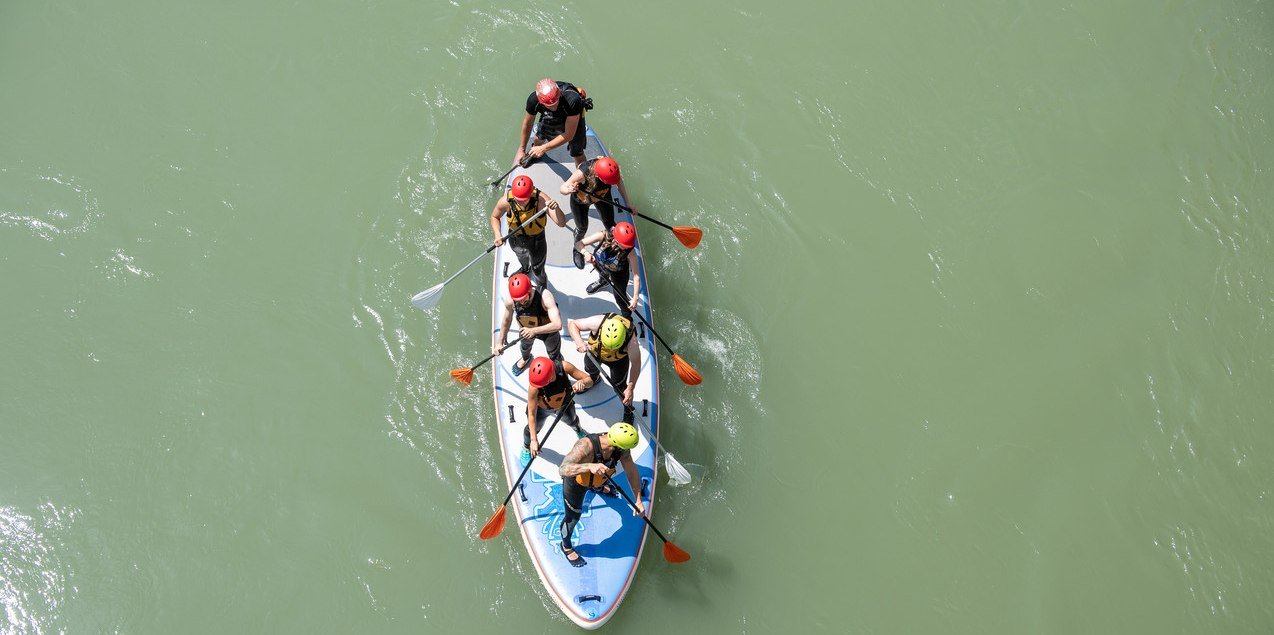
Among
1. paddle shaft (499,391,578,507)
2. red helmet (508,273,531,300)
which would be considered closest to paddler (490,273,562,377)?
red helmet (508,273,531,300)

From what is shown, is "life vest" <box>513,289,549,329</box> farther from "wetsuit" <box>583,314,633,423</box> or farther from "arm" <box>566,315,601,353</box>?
"wetsuit" <box>583,314,633,423</box>

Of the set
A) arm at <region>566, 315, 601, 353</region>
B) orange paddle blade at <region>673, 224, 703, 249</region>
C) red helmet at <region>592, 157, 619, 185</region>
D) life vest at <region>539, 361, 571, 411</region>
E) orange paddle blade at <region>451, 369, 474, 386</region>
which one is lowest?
orange paddle blade at <region>451, 369, 474, 386</region>

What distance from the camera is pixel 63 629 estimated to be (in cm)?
765

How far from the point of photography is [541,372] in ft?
24.0

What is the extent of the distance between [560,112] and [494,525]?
3886 mm

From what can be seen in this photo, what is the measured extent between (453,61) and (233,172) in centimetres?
266

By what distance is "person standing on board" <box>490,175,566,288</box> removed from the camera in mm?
8320

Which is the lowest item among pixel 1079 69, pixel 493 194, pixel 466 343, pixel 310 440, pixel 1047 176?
pixel 310 440

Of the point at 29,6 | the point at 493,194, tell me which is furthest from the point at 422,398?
the point at 29,6

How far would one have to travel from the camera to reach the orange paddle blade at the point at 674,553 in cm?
777

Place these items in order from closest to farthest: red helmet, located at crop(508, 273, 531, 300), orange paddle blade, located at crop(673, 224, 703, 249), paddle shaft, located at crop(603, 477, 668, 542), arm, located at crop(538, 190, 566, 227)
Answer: paddle shaft, located at crop(603, 477, 668, 542) < red helmet, located at crop(508, 273, 531, 300) < arm, located at crop(538, 190, 566, 227) < orange paddle blade, located at crop(673, 224, 703, 249)

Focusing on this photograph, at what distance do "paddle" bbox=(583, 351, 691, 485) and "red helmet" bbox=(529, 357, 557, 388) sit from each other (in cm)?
73

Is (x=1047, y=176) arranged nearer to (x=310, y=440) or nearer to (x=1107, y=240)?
(x=1107, y=240)

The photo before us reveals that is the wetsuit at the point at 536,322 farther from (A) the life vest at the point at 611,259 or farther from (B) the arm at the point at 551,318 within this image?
(A) the life vest at the point at 611,259
